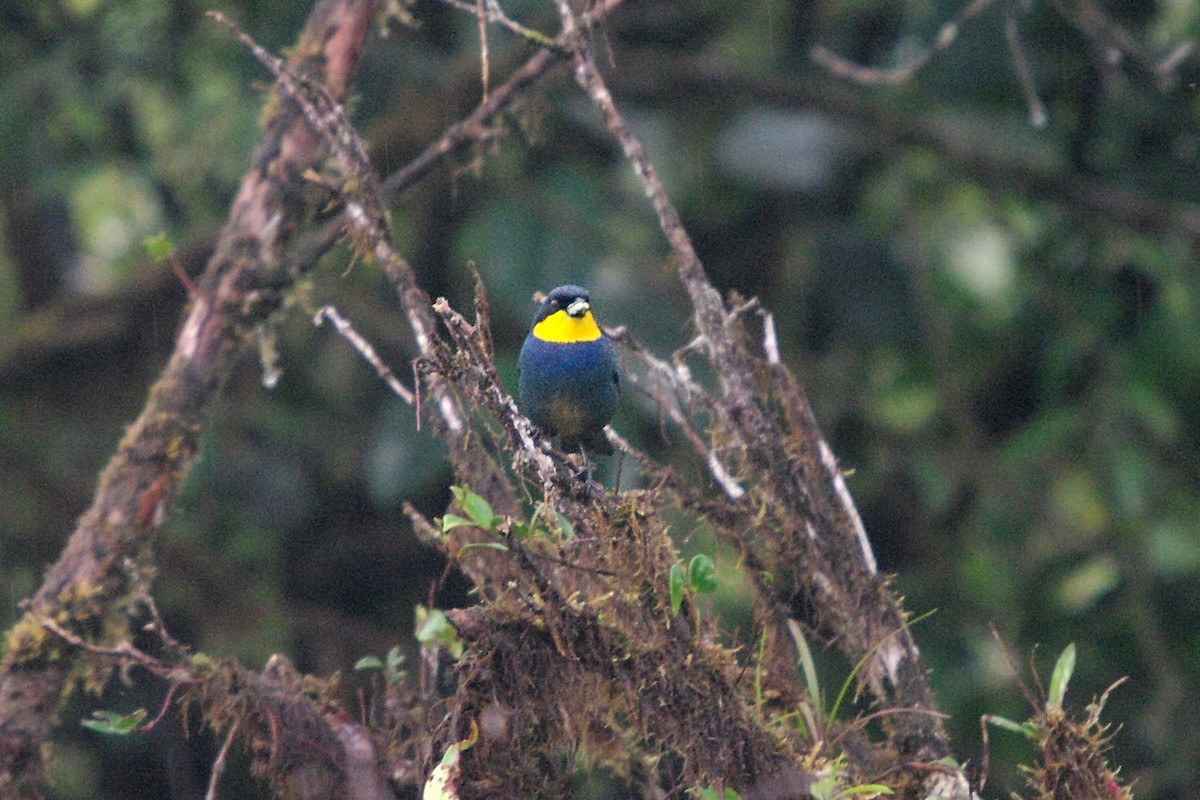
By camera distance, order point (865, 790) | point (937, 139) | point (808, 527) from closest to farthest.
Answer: point (865, 790) → point (808, 527) → point (937, 139)

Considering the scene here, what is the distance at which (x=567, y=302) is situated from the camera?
4.21 m

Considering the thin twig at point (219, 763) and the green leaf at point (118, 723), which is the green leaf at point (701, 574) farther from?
the green leaf at point (118, 723)

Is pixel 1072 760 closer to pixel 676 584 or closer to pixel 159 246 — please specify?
pixel 676 584

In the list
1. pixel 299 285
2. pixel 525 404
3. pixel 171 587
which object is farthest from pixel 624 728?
pixel 171 587

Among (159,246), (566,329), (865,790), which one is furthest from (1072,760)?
(159,246)

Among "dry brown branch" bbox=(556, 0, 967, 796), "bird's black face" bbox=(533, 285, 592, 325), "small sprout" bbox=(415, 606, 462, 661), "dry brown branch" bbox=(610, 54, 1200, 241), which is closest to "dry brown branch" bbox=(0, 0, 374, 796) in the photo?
"bird's black face" bbox=(533, 285, 592, 325)

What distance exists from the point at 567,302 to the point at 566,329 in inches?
3.0

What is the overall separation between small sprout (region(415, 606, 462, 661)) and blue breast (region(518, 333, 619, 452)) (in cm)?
146

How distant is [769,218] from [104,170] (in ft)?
10.8

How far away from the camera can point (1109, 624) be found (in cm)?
661

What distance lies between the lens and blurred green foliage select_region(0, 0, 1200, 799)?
655cm

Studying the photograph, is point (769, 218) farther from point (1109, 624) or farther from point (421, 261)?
point (1109, 624)

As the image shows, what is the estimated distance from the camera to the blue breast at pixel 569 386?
4062 mm

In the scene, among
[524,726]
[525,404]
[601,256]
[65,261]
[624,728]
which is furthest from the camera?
[65,261]
